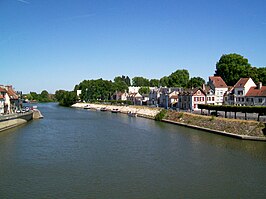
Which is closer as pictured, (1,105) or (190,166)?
(190,166)

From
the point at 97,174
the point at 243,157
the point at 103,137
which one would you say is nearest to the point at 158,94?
the point at 103,137

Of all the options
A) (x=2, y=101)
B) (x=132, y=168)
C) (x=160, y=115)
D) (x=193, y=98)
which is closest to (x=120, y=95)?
(x=193, y=98)

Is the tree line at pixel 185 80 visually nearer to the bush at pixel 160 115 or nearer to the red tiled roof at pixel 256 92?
the red tiled roof at pixel 256 92

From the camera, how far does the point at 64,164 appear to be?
24.5 m

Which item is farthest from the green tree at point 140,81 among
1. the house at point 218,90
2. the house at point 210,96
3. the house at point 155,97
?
the house at point 210,96

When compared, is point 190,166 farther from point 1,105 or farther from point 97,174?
point 1,105

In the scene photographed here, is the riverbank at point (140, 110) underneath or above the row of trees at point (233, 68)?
underneath

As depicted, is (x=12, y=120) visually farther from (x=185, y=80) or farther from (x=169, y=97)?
(x=185, y=80)

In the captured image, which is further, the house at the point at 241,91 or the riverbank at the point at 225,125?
the house at the point at 241,91

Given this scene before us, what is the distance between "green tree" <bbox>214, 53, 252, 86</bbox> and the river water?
49.2 m

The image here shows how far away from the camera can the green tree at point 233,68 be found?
8106 cm

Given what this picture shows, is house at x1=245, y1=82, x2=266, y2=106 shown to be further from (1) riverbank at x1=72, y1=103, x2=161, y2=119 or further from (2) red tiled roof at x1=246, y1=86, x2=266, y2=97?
(1) riverbank at x1=72, y1=103, x2=161, y2=119

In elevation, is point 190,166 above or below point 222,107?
below

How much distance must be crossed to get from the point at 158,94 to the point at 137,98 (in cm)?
2062
